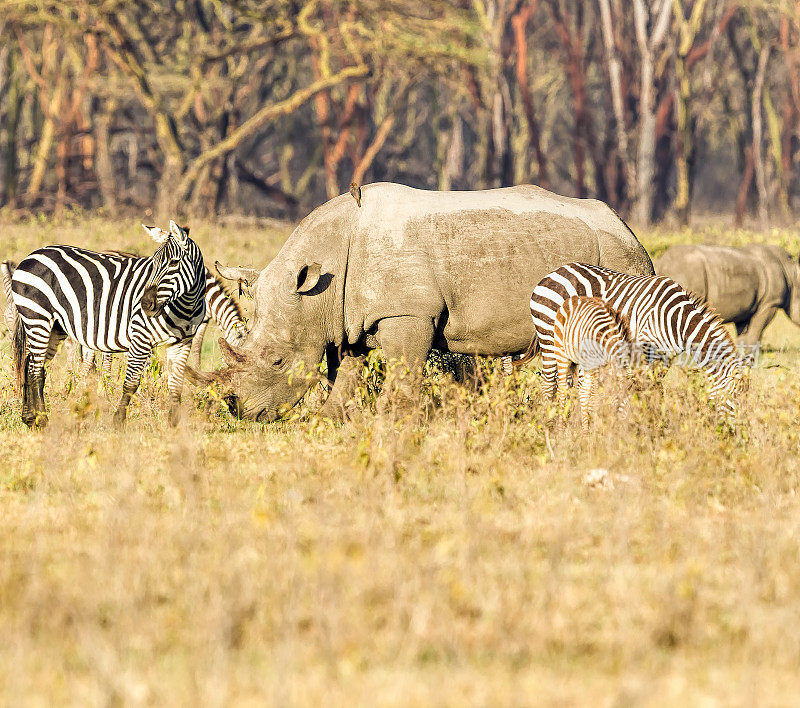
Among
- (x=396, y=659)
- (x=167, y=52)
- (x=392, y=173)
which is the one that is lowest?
(x=392, y=173)

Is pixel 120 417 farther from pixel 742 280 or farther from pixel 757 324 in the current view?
pixel 757 324

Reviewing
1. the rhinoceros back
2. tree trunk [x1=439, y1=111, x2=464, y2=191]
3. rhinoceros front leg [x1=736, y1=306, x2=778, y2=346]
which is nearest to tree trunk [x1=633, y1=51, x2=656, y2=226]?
tree trunk [x1=439, y1=111, x2=464, y2=191]

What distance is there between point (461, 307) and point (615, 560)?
4.04 m

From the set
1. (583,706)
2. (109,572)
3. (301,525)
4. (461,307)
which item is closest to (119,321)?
(461,307)

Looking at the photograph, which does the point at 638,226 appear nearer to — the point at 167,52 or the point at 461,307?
the point at 167,52

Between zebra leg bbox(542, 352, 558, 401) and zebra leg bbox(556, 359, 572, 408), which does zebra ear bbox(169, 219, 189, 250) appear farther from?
zebra leg bbox(556, 359, 572, 408)

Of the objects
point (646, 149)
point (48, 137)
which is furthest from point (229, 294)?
point (646, 149)

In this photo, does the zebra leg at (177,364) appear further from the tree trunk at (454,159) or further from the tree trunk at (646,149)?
the tree trunk at (454,159)

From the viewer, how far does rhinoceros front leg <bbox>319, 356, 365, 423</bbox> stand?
31.3 feet

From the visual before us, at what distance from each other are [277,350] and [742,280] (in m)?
8.63

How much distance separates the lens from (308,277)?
9.10m

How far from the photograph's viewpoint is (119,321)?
9.62m

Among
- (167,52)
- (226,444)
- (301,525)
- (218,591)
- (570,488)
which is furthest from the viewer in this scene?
(167,52)

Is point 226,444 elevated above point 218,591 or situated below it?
below
